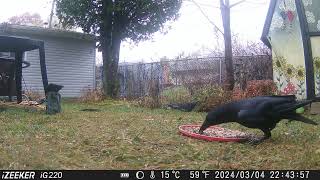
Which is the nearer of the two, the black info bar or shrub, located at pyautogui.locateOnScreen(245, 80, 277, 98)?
the black info bar

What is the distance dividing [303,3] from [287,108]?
499cm

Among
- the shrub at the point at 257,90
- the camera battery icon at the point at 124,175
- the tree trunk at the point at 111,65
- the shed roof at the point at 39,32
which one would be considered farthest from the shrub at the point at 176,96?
the camera battery icon at the point at 124,175

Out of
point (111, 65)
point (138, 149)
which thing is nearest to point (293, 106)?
point (138, 149)

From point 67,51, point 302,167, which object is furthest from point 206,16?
point 302,167

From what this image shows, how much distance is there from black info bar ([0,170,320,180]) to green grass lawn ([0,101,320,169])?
41cm

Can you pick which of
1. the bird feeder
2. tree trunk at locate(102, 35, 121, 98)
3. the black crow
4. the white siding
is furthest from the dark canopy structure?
the white siding

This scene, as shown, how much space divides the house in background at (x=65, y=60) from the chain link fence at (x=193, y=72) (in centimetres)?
325

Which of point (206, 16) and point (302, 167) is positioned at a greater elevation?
point (206, 16)

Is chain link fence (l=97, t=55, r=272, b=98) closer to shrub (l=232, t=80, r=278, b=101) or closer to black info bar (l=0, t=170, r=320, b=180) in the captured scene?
shrub (l=232, t=80, r=278, b=101)

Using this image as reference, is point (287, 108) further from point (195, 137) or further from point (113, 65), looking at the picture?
point (113, 65)

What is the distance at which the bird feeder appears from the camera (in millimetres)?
9625

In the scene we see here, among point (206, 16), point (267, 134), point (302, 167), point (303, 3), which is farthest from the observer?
point (206, 16)

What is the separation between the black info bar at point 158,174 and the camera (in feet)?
12.4

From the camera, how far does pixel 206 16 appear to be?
633 inches
